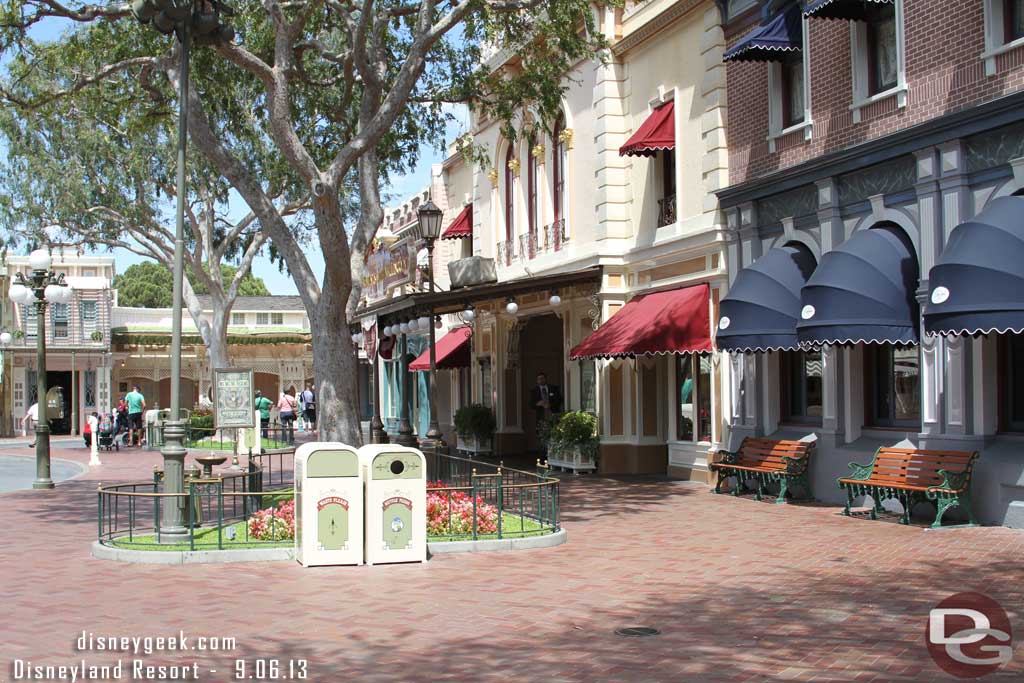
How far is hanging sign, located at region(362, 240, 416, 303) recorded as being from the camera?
35.8 meters

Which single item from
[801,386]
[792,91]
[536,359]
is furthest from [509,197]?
[801,386]

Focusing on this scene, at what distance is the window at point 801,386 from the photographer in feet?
59.1

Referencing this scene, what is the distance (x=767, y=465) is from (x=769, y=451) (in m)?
0.35

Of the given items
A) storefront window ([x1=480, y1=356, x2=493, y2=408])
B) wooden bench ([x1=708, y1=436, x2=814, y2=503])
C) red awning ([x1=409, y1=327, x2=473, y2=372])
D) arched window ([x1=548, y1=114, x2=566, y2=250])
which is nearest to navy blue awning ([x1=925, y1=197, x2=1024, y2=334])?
wooden bench ([x1=708, y1=436, x2=814, y2=503])

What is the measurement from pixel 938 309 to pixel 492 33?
875cm

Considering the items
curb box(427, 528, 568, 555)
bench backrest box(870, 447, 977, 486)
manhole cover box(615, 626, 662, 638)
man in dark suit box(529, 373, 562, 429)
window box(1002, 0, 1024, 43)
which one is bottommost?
manhole cover box(615, 626, 662, 638)

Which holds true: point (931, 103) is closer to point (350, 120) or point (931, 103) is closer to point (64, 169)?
point (350, 120)

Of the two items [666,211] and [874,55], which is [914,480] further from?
[666,211]

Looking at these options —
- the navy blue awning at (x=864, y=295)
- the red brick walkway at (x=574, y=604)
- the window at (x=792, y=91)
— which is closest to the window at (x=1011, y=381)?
the navy blue awning at (x=864, y=295)

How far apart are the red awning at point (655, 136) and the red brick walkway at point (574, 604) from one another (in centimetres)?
903

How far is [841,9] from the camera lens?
16.3 metres

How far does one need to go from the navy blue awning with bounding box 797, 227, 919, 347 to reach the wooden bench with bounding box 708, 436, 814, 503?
2662mm

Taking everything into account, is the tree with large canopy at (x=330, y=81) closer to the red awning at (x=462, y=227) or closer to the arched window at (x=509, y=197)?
the arched window at (x=509, y=197)

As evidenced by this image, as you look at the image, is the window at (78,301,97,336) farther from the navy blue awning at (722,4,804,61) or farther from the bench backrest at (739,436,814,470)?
the navy blue awning at (722,4,804,61)
